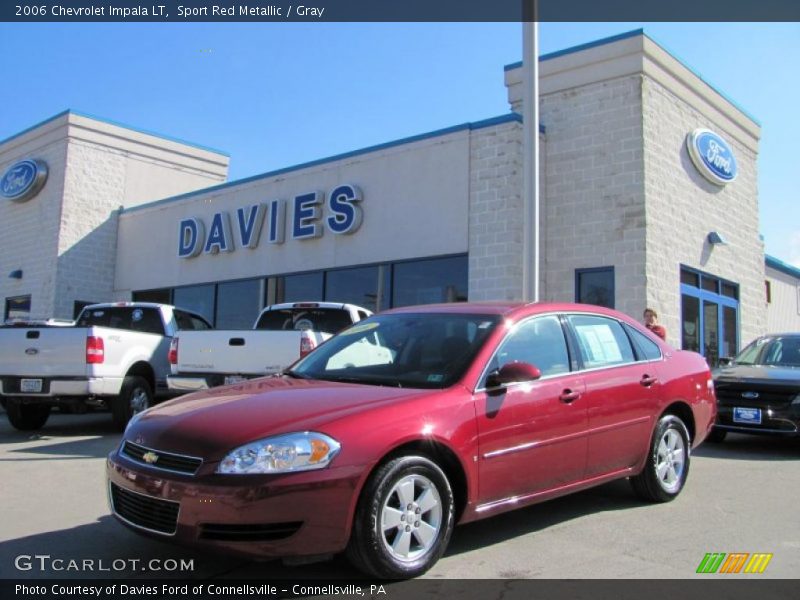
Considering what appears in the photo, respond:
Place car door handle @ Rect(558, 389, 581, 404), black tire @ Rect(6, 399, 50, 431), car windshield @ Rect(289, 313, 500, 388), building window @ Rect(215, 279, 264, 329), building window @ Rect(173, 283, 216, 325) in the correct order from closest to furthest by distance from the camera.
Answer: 1. car windshield @ Rect(289, 313, 500, 388)
2. car door handle @ Rect(558, 389, 581, 404)
3. black tire @ Rect(6, 399, 50, 431)
4. building window @ Rect(215, 279, 264, 329)
5. building window @ Rect(173, 283, 216, 325)

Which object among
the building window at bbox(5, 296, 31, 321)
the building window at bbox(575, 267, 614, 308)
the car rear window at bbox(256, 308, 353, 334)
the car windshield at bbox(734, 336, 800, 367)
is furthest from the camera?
the building window at bbox(5, 296, 31, 321)

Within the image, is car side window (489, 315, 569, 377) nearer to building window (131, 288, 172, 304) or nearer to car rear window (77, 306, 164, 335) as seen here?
car rear window (77, 306, 164, 335)

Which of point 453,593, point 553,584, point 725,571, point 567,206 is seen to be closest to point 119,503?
point 453,593

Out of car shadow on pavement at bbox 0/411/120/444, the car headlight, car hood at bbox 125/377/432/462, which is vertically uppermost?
car hood at bbox 125/377/432/462

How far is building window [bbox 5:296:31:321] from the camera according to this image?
21.2 meters

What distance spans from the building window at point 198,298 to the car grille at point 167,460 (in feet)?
45.4

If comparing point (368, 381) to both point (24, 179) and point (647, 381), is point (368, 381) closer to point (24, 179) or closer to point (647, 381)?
point (647, 381)

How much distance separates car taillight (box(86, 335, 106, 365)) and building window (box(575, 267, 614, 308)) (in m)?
7.95

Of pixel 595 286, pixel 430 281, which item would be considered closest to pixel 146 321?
pixel 430 281

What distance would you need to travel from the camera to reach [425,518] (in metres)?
3.91

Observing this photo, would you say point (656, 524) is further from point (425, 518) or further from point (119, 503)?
point (119, 503)

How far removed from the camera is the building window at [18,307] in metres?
21.2

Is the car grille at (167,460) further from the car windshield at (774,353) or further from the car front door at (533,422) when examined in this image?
the car windshield at (774,353)

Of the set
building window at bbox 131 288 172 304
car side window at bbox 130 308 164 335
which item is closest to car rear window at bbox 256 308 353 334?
car side window at bbox 130 308 164 335
